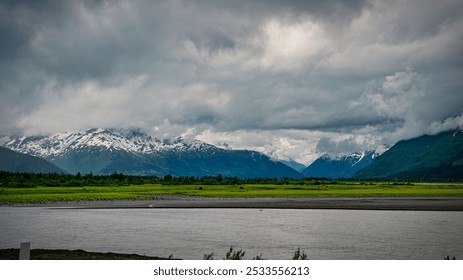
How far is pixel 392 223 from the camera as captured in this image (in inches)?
1813

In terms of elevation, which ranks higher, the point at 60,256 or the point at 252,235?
the point at 60,256

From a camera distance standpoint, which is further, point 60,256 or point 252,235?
point 252,235

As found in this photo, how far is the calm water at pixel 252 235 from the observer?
1163 inches

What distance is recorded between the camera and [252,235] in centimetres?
3741

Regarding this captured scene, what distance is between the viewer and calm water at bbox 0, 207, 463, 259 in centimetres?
2953

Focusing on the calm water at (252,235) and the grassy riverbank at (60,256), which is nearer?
the grassy riverbank at (60,256)

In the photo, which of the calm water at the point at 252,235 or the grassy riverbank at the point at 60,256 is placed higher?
the grassy riverbank at the point at 60,256

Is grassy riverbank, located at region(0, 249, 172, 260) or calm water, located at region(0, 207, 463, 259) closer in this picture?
grassy riverbank, located at region(0, 249, 172, 260)

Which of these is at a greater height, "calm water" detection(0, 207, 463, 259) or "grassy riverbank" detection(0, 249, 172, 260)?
"grassy riverbank" detection(0, 249, 172, 260)
